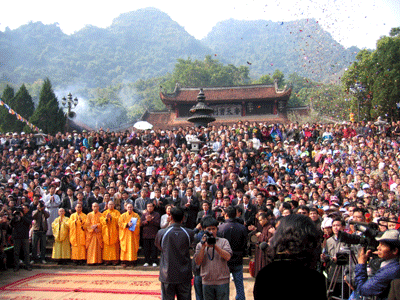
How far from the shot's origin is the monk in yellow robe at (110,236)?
912 cm

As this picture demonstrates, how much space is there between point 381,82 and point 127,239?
19.8 m

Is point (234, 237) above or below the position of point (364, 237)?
below

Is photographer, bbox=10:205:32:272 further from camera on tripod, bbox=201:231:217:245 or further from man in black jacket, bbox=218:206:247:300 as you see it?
camera on tripod, bbox=201:231:217:245

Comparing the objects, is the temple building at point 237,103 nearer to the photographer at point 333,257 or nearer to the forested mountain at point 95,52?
the photographer at point 333,257

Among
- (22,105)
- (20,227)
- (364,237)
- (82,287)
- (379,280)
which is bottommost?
(82,287)

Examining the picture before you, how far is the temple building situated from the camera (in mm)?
31219

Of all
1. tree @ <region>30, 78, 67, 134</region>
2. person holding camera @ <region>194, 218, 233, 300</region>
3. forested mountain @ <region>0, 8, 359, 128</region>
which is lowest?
person holding camera @ <region>194, 218, 233, 300</region>

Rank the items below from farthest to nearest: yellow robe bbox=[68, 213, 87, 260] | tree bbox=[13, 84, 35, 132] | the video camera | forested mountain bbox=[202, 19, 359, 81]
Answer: forested mountain bbox=[202, 19, 359, 81] < tree bbox=[13, 84, 35, 132] < yellow robe bbox=[68, 213, 87, 260] < the video camera

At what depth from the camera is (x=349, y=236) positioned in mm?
3602

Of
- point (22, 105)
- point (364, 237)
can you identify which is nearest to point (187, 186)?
point (364, 237)

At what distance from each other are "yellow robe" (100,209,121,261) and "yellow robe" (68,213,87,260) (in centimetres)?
56

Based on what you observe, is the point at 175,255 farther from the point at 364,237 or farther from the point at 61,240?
the point at 61,240

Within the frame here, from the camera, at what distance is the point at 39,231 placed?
9484mm

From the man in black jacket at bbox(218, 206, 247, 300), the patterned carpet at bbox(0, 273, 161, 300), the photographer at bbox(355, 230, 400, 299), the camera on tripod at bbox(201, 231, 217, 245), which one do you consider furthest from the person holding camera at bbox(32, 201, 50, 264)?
the photographer at bbox(355, 230, 400, 299)
